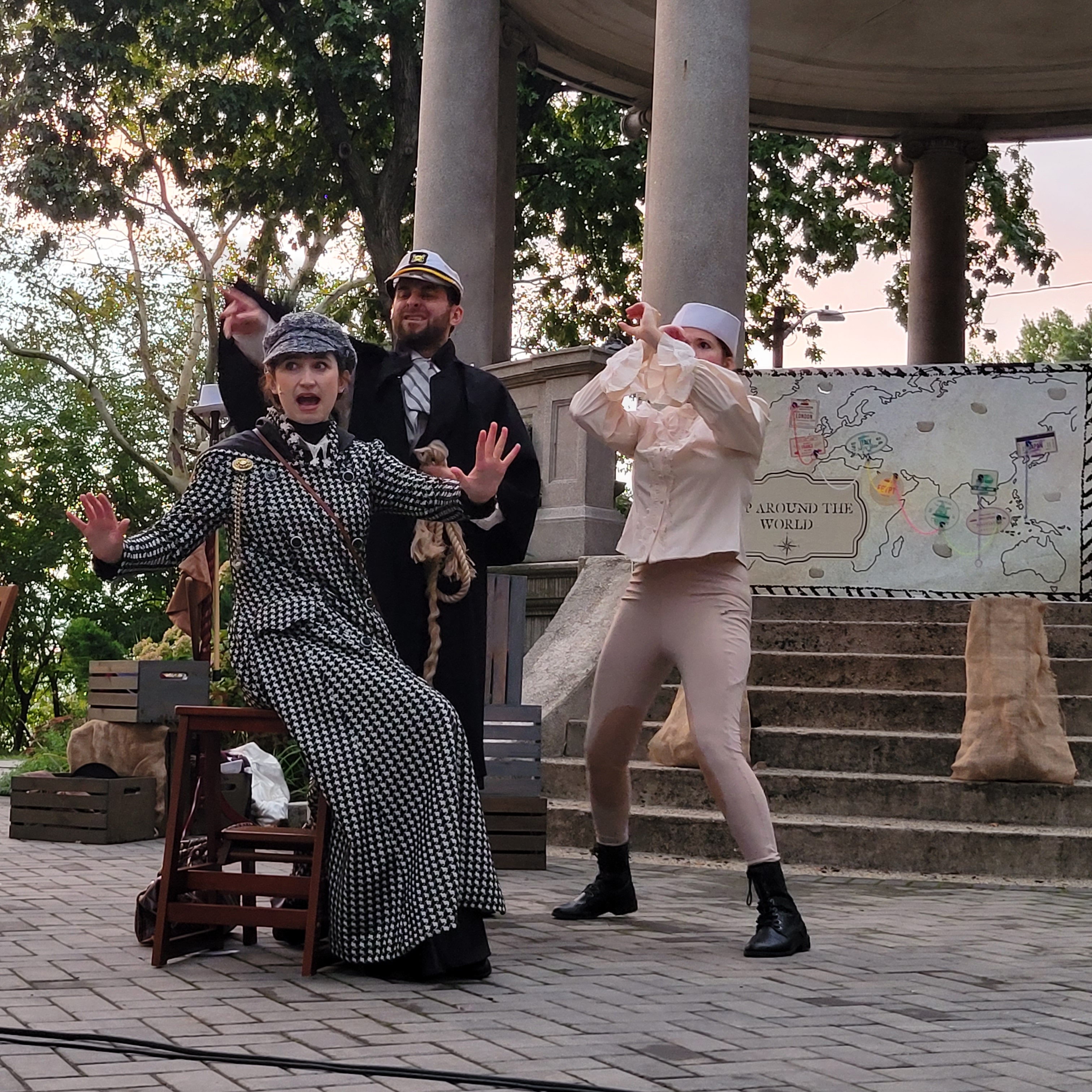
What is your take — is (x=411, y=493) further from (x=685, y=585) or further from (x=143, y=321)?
(x=143, y=321)

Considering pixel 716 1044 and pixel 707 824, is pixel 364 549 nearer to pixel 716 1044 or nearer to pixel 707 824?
pixel 716 1044

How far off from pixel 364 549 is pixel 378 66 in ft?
54.5

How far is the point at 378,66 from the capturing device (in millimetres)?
20625

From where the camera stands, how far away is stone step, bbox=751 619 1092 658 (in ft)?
31.3

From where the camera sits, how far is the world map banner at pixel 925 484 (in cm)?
867

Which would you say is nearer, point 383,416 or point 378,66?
point 383,416

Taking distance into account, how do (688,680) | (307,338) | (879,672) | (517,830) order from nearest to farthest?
(307,338) < (688,680) < (517,830) < (879,672)

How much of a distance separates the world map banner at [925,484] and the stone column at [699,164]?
1330 mm

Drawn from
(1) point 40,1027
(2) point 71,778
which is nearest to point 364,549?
(1) point 40,1027

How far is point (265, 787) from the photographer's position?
330 inches

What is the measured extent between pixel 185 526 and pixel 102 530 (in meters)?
0.26

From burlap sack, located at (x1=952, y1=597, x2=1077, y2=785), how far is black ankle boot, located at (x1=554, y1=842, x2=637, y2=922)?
2.50 meters

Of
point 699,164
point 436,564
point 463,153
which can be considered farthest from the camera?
point 463,153

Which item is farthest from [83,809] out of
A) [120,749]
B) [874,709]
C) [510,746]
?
[874,709]
